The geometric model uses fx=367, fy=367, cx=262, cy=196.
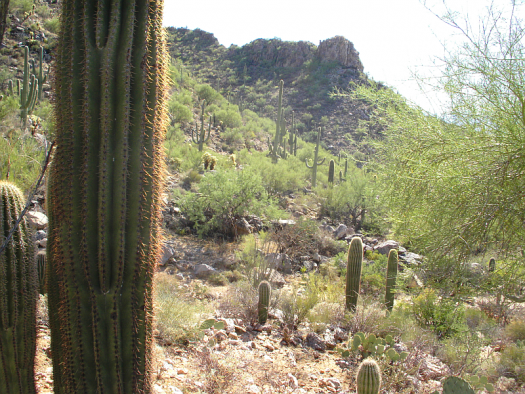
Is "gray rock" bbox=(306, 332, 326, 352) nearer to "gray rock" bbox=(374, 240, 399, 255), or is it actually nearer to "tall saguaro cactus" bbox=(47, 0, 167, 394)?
"tall saguaro cactus" bbox=(47, 0, 167, 394)

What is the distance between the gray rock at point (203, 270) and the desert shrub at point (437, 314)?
14.9ft

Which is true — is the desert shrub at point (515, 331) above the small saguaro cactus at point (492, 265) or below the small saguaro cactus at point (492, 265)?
below

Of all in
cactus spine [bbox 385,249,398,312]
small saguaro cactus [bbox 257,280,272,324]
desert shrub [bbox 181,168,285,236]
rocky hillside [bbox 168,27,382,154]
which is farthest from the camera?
rocky hillside [bbox 168,27,382,154]

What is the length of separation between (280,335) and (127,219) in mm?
4220

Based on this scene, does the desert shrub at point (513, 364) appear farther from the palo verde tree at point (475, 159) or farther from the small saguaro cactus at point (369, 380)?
the small saguaro cactus at point (369, 380)

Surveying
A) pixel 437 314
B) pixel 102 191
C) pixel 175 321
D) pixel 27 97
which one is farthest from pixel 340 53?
pixel 102 191

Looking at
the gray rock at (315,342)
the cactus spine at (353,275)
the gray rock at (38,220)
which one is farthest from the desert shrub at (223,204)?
the gray rock at (315,342)

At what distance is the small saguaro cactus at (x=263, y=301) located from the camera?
587 centimetres

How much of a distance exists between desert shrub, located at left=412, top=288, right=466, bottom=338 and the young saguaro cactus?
547 cm

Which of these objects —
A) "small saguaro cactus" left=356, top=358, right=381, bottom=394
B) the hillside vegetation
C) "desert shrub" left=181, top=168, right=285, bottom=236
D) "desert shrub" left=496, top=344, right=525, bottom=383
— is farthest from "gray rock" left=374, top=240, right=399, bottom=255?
"small saguaro cactus" left=356, top=358, right=381, bottom=394

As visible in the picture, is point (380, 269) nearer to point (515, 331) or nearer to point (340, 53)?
point (515, 331)

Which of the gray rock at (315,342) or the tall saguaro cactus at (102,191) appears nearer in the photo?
the tall saguaro cactus at (102,191)

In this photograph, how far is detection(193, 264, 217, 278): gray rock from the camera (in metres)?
8.71

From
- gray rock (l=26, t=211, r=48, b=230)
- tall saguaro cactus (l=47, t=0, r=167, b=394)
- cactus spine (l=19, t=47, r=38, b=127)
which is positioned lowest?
gray rock (l=26, t=211, r=48, b=230)
